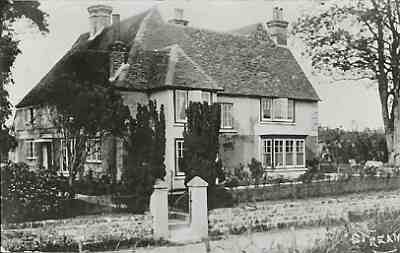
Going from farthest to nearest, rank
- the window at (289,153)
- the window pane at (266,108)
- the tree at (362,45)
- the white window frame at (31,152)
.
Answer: the window pane at (266,108)
the window at (289,153)
the tree at (362,45)
the white window frame at (31,152)

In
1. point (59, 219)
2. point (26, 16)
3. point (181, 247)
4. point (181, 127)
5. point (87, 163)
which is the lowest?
point (181, 247)

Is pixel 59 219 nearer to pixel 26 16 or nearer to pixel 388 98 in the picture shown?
pixel 26 16

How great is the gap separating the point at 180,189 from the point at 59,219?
2884 mm

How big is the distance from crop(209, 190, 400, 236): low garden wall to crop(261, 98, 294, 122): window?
4.50 meters

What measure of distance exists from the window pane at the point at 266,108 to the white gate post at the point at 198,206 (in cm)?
614

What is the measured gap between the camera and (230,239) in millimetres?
9094

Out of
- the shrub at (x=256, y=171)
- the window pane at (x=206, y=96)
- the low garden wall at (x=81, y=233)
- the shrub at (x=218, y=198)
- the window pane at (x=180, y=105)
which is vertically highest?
the window pane at (x=206, y=96)

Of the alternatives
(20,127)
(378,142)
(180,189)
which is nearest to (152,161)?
(180,189)

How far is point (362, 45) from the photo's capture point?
12062mm

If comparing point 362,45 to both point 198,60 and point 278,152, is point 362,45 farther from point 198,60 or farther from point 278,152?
point 278,152

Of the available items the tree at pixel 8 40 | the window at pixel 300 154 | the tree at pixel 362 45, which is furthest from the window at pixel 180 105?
the tree at pixel 8 40

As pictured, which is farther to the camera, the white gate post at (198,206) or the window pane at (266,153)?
the window pane at (266,153)

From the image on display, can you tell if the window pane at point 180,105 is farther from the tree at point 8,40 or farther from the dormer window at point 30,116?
the tree at point 8,40

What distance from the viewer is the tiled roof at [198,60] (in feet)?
41.9
